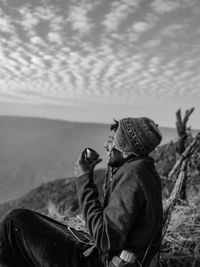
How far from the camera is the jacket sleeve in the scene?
2.21 meters

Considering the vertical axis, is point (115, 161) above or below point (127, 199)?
above

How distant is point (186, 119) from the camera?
7.35 meters

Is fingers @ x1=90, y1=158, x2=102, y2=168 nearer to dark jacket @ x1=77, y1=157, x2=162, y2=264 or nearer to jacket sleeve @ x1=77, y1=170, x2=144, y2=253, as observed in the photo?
dark jacket @ x1=77, y1=157, x2=162, y2=264

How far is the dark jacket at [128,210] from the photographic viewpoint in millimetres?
2225

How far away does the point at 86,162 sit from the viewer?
100 inches

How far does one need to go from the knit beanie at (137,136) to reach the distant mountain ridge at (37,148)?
91685mm

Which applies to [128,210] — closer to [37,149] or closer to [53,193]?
[53,193]

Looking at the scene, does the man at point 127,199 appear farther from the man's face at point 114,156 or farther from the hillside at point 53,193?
the hillside at point 53,193

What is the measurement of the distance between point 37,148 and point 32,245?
132m

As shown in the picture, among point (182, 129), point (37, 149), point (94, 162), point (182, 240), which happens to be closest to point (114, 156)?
point (94, 162)

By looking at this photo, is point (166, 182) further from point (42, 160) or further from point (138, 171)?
point (42, 160)

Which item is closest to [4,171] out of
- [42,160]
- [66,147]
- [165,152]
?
[42,160]

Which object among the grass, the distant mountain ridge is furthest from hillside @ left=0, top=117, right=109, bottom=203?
the grass

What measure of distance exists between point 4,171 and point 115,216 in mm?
123876
